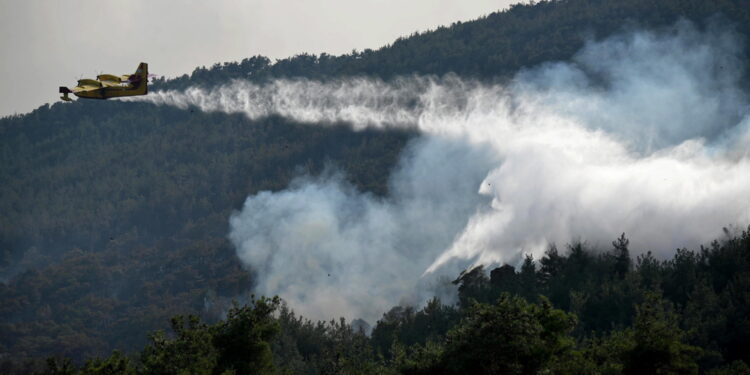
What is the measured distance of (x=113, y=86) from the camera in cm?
11081

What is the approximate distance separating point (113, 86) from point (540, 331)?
59703 mm

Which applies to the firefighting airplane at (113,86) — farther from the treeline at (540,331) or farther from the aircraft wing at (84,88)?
the treeline at (540,331)

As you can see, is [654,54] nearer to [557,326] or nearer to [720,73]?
[720,73]

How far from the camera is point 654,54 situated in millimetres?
187500

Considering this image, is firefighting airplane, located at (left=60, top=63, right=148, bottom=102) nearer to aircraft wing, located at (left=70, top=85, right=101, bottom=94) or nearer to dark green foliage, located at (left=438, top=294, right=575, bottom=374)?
aircraft wing, located at (left=70, top=85, right=101, bottom=94)

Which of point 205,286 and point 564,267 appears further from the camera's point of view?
point 205,286

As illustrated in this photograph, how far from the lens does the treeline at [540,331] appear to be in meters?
62.0

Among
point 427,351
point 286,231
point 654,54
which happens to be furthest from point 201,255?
point 427,351

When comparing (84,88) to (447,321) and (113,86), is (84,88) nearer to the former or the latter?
(113,86)

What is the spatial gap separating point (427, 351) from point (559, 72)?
5059 inches

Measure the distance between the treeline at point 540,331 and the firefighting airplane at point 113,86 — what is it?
25277mm

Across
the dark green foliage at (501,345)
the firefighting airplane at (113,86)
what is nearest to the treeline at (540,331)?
the dark green foliage at (501,345)

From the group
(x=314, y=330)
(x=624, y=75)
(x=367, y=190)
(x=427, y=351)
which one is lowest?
(x=427, y=351)

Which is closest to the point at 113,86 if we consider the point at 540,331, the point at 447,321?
the point at 447,321
